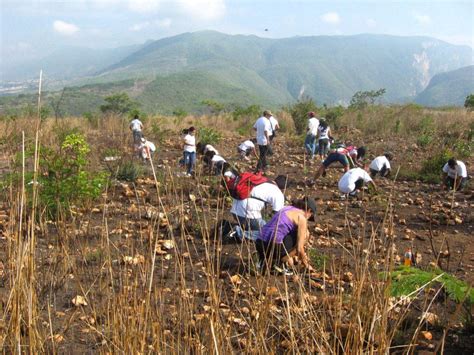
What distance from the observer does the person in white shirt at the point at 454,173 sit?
308 inches

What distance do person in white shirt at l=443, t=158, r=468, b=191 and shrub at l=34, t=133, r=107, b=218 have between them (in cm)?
619

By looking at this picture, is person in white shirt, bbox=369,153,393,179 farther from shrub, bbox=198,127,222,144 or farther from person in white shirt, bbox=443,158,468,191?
shrub, bbox=198,127,222,144

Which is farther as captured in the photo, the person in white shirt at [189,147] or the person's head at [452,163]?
the person in white shirt at [189,147]

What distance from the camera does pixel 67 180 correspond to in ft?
16.6

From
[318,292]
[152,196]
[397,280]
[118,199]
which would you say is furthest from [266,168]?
[397,280]

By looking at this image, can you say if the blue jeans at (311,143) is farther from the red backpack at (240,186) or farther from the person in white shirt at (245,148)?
the red backpack at (240,186)

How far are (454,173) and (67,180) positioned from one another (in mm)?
6795

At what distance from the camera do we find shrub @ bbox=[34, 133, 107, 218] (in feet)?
16.0

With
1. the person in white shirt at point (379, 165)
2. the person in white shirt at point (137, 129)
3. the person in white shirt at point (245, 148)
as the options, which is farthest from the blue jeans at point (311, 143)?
the person in white shirt at point (137, 129)

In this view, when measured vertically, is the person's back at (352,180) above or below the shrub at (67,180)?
below

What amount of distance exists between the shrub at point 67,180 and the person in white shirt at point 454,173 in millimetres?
6194

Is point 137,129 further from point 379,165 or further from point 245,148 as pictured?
point 379,165

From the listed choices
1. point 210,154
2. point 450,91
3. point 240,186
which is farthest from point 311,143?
point 450,91

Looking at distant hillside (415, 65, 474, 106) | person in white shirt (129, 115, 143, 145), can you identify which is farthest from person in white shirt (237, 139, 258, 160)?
distant hillside (415, 65, 474, 106)
